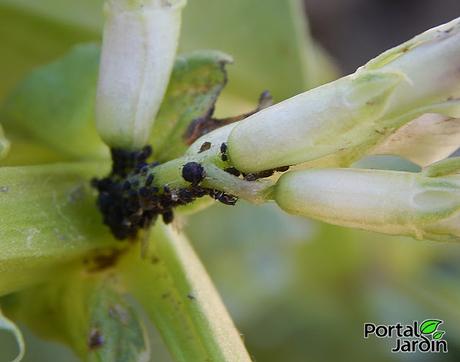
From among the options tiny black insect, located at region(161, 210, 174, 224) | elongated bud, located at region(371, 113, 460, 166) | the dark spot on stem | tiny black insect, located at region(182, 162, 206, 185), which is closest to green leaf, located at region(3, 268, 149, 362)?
the dark spot on stem

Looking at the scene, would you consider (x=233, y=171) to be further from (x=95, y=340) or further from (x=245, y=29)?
(x=245, y=29)

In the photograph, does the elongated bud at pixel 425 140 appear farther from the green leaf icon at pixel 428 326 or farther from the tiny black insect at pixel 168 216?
the green leaf icon at pixel 428 326

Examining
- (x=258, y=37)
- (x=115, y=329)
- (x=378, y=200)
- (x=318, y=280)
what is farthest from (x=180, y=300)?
(x=318, y=280)

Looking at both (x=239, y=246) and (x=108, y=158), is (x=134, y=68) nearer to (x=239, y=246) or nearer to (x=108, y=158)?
(x=108, y=158)

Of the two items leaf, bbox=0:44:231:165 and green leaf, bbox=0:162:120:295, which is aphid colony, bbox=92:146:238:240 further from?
leaf, bbox=0:44:231:165

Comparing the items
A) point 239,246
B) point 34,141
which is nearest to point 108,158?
point 34,141
